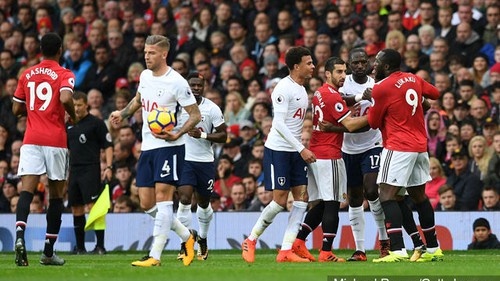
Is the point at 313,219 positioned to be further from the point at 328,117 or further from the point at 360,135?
the point at 328,117

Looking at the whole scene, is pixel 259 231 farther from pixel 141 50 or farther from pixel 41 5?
pixel 41 5

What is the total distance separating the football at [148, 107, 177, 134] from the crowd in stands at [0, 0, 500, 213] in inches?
279

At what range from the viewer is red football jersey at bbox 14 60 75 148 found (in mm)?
14227

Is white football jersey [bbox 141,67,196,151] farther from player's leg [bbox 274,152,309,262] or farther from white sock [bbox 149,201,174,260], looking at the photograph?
player's leg [bbox 274,152,309,262]

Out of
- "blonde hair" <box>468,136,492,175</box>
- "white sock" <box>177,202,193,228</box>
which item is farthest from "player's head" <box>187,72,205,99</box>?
"blonde hair" <box>468,136,492,175</box>

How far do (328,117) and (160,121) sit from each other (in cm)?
284

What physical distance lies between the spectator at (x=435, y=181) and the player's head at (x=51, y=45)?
759 cm

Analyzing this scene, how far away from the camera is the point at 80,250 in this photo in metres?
18.8

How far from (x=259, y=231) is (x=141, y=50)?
11.6 meters

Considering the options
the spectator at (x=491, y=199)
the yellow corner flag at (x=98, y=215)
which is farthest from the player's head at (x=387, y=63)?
the yellow corner flag at (x=98, y=215)

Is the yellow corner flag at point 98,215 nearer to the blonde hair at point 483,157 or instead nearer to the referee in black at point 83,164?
the referee in black at point 83,164

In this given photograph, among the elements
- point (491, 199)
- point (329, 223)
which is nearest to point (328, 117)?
point (329, 223)

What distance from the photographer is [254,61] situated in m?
24.3

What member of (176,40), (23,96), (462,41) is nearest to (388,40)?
(462,41)
